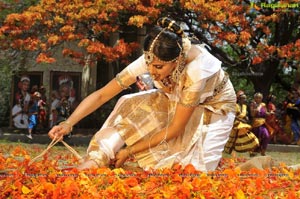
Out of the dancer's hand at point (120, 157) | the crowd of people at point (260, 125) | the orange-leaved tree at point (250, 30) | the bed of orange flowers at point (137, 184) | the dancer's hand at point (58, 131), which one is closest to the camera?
the bed of orange flowers at point (137, 184)

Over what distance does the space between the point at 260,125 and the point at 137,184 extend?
372 inches

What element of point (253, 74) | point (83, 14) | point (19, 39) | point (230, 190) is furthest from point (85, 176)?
point (253, 74)

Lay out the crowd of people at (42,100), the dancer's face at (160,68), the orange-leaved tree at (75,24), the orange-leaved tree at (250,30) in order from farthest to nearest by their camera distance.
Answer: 1. the crowd of people at (42,100)
2. the orange-leaved tree at (250,30)
3. the orange-leaved tree at (75,24)
4. the dancer's face at (160,68)

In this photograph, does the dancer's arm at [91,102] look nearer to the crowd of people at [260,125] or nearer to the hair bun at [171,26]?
the hair bun at [171,26]

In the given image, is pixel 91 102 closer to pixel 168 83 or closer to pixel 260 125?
pixel 168 83

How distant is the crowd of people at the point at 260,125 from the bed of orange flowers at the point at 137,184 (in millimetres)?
6765

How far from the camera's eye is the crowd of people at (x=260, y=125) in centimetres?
1090

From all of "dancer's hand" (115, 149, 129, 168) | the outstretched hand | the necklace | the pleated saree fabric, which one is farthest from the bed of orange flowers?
the necklace

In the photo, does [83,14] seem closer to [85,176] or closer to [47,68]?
[47,68]

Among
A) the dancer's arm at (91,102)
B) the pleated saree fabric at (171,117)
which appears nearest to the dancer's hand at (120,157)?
the pleated saree fabric at (171,117)

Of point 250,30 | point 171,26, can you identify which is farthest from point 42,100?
point 171,26

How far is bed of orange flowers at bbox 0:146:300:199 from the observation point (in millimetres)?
3455

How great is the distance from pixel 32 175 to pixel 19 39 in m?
12.0

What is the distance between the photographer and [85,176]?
366 centimetres
